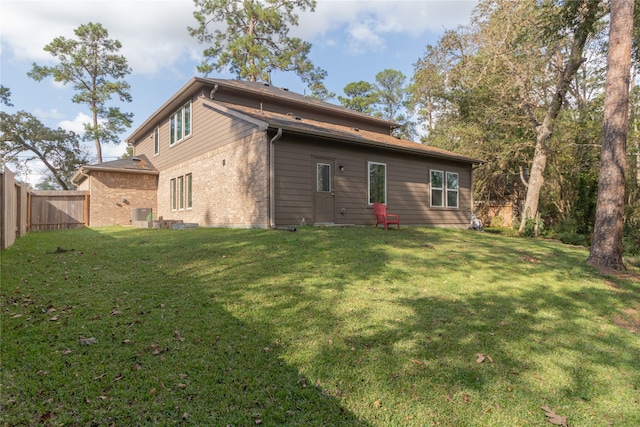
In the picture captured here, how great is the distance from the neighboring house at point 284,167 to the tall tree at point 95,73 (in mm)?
15131

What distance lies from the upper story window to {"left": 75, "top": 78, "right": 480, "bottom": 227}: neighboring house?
0.04 m

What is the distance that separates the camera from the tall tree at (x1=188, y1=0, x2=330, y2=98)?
79.4 ft

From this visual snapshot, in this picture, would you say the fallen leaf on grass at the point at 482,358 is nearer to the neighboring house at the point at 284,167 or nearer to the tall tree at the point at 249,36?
the neighboring house at the point at 284,167

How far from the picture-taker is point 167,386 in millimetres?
2477

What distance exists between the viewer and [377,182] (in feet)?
40.6

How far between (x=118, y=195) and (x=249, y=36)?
14214 mm

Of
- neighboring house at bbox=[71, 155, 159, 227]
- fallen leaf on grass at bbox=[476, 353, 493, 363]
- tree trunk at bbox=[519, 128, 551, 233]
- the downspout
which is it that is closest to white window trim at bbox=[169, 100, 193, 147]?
neighboring house at bbox=[71, 155, 159, 227]

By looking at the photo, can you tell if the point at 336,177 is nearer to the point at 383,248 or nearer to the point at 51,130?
the point at 383,248

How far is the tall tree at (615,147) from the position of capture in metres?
6.39

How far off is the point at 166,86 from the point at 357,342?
2423 cm

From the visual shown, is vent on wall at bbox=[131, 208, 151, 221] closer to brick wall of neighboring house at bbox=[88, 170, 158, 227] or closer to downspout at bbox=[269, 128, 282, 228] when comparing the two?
brick wall of neighboring house at bbox=[88, 170, 158, 227]

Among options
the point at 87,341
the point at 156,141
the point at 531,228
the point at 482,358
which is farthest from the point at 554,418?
the point at 156,141

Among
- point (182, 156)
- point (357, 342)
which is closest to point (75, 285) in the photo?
point (357, 342)

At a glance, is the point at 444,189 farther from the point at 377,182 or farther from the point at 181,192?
the point at 181,192
